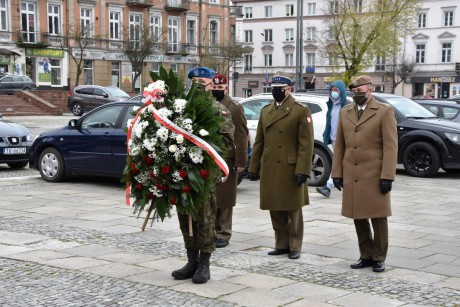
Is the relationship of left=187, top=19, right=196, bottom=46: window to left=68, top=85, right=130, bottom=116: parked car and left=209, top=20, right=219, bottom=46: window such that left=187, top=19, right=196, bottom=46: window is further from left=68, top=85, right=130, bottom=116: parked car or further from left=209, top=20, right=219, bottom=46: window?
left=68, top=85, right=130, bottom=116: parked car

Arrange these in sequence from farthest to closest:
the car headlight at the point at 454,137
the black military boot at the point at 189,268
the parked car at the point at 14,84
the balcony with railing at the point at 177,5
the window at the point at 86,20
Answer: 1. the balcony with railing at the point at 177,5
2. the window at the point at 86,20
3. the parked car at the point at 14,84
4. the car headlight at the point at 454,137
5. the black military boot at the point at 189,268

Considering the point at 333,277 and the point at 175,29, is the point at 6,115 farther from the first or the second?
the point at 333,277

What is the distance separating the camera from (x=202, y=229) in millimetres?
6270

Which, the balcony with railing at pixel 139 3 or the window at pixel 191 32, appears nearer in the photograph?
the balcony with railing at pixel 139 3

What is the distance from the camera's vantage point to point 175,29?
64188mm

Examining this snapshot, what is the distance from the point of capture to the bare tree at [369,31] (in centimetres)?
4109

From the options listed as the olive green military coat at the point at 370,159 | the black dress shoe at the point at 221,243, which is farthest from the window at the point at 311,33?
the olive green military coat at the point at 370,159

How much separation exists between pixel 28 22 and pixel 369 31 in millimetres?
24983

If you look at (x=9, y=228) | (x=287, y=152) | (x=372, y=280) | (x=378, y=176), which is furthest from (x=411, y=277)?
(x=9, y=228)

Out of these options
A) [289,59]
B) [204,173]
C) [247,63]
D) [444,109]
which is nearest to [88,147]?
[204,173]

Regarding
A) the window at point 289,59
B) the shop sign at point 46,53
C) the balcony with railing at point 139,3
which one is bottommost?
the shop sign at point 46,53

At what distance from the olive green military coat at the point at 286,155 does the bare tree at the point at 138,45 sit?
5004 cm

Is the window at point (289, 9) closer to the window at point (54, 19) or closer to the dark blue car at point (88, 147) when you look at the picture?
the window at point (54, 19)

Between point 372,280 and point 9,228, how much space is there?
4692mm
